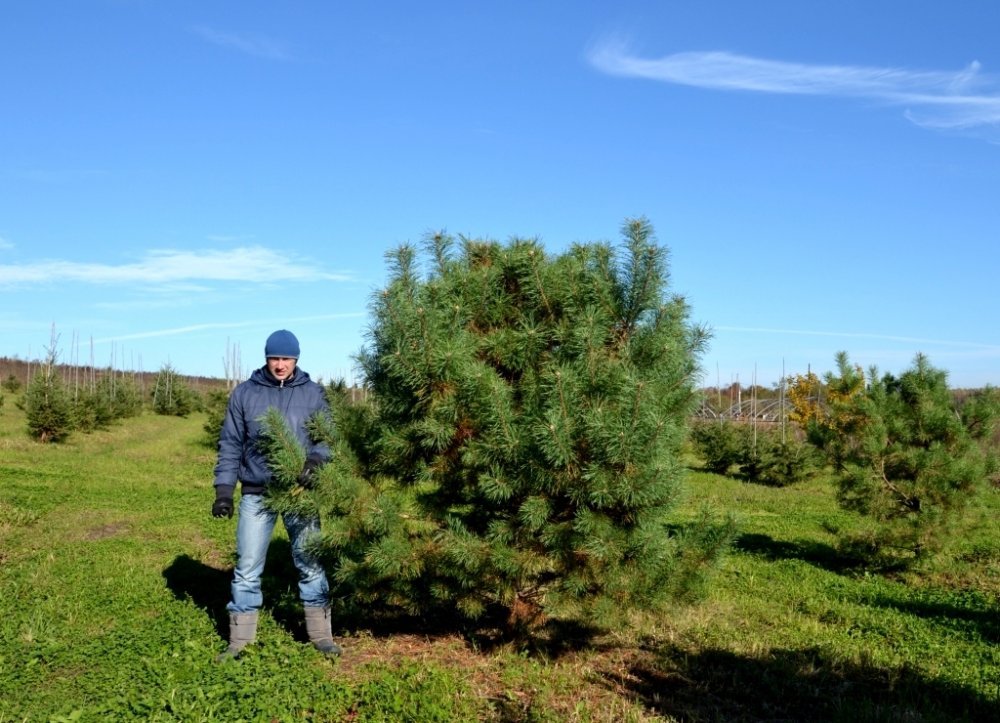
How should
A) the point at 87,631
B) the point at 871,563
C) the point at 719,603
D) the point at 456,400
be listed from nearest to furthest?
1. the point at 456,400
2. the point at 87,631
3. the point at 719,603
4. the point at 871,563

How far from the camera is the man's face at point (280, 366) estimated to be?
5191 millimetres

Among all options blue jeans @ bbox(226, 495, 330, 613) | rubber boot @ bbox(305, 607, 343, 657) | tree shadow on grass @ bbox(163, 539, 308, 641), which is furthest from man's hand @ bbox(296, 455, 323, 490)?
tree shadow on grass @ bbox(163, 539, 308, 641)

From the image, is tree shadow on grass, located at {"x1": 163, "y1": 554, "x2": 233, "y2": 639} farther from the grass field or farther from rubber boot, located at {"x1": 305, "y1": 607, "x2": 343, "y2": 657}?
rubber boot, located at {"x1": 305, "y1": 607, "x2": 343, "y2": 657}

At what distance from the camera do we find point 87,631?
218 inches

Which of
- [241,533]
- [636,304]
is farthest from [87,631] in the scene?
[636,304]

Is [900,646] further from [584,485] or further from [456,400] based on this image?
[456,400]

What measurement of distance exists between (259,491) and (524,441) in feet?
6.03

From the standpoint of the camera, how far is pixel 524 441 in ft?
14.3

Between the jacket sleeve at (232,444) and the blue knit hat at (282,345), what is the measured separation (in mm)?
348

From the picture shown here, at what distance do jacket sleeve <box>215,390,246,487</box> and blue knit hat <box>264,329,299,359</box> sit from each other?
348mm

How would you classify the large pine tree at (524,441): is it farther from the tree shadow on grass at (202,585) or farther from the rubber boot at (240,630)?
the tree shadow on grass at (202,585)

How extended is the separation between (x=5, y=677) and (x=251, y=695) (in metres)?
1.62

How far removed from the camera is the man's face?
5.19 meters

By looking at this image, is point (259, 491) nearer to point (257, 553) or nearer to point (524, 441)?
point (257, 553)
